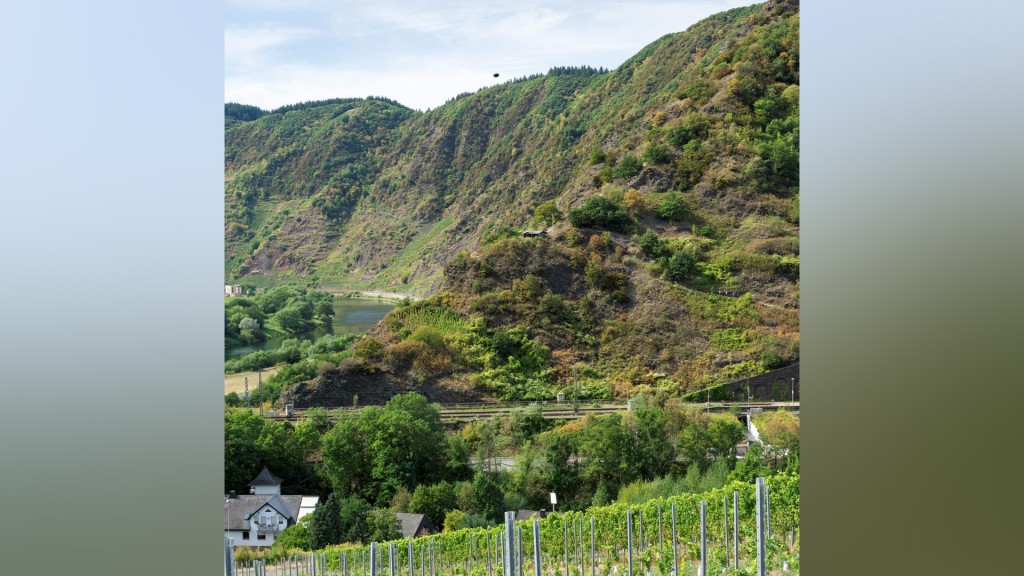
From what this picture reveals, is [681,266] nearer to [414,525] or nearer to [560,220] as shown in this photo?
[560,220]

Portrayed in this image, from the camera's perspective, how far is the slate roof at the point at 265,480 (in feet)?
40.7

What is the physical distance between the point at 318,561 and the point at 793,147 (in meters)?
14.3

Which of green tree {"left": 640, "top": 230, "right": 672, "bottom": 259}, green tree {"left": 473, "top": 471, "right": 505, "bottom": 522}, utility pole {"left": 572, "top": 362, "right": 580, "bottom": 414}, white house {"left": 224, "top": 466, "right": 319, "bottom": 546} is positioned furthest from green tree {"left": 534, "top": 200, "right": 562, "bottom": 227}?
white house {"left": 224, "top": 466, "right": 319, "bottom": 546}

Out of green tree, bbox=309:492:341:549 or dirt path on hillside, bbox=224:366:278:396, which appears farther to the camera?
dirt path on hillside, bbox=224:366:278:396

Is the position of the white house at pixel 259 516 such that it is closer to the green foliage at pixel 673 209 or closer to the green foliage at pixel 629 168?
the green foliage at pixel 673 209

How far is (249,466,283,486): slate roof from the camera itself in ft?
40.7

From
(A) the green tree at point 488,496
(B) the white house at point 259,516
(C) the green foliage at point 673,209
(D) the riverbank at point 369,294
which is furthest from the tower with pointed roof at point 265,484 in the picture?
(D) the riverbank at point 369,294

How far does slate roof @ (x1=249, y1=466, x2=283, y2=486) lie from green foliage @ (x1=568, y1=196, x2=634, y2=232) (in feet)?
28.4

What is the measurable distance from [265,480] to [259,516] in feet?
5.27

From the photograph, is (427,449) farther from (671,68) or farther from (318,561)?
(671,68)

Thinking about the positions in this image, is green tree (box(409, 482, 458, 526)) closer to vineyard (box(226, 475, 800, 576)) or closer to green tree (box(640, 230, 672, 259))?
vineyard (box(226, 475, 800, 576))

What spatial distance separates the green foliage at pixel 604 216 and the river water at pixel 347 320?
17.7 feet
